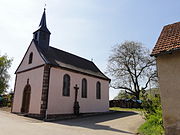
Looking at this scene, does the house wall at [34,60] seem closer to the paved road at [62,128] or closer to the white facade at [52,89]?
the white facade at [52,89]

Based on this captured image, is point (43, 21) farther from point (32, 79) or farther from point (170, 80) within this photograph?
point (170, 80)

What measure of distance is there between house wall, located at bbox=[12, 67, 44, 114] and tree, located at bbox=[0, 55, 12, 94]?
67.1 feet

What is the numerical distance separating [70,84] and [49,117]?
4132 mm

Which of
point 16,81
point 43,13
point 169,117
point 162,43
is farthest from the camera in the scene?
point 43,13

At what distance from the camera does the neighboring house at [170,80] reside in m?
6.55

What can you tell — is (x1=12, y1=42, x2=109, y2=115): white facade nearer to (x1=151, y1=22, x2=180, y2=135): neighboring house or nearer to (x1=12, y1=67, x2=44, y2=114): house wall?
(x1=12, y1=67, x2=44, y2=114): house wall

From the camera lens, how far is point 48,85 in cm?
1470

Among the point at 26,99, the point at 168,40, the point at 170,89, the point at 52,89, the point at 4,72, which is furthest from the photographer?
the point at 4,72

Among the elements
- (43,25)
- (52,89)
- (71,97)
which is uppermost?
(43,25)

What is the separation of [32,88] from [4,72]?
26.3m

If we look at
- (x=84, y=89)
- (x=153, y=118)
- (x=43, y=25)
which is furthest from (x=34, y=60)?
(x=153, y=118)

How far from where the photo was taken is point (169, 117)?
6.65m

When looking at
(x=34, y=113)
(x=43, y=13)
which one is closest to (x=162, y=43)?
(x=34, y=113)

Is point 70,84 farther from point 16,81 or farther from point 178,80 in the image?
point 178,80
